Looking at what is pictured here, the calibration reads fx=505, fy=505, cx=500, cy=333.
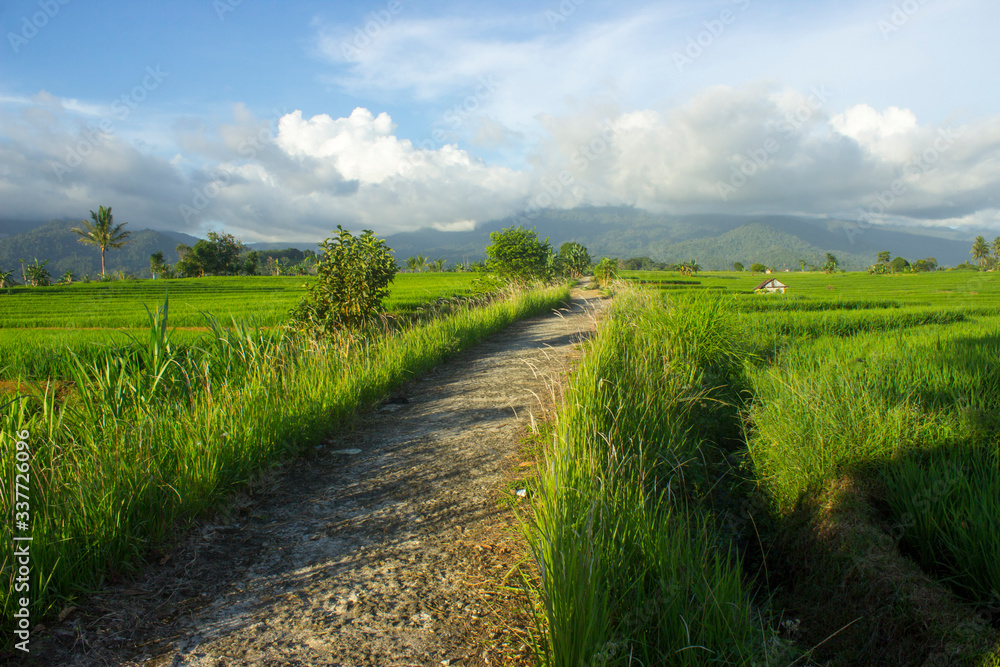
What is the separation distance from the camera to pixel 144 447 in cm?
325

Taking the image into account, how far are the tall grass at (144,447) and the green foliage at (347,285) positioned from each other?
2500mm

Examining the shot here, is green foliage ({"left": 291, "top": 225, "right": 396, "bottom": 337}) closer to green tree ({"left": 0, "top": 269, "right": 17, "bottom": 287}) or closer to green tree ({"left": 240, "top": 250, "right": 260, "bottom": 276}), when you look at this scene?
green tree ({"left": 0, "top": 269, "right": 17, "bottom": 287})

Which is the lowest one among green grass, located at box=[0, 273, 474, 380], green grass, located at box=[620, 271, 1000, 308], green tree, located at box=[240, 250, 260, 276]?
green grass, located at box=[0, 273, 474, 380]

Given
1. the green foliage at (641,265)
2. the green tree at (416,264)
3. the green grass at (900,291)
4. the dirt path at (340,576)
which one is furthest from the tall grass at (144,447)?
A: the green foliage at (641,265)

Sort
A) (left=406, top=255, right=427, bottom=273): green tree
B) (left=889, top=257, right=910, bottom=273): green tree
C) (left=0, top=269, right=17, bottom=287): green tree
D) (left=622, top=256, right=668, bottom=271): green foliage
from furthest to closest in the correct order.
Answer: (left=622, top=256, right=668, bottom=271): green foliage < (left=406, top=255, right=427, bottom=273): green tree < (left=889, top=257, right=910, bottom=273): green tree < (left=0, top=269, right=17, bottom=287): green tree

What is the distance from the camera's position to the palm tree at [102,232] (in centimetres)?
5026

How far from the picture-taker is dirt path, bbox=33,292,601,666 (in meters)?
2.06

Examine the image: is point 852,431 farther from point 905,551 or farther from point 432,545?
point 432,545

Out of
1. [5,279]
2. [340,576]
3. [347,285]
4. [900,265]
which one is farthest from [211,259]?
[900,265]

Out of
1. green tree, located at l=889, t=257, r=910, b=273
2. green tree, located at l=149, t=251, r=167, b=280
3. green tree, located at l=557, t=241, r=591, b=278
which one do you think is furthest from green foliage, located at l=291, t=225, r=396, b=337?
green tree, located at l=889, t=257, r=910, b=273

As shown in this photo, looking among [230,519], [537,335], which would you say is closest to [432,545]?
[230,519]

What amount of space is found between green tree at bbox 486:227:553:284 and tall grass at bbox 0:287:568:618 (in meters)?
16.5

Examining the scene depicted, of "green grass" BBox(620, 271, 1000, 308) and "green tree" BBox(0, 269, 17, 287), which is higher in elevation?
"green tree" BBox(0, 269, 17, 287)

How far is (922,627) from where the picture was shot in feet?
8.46
